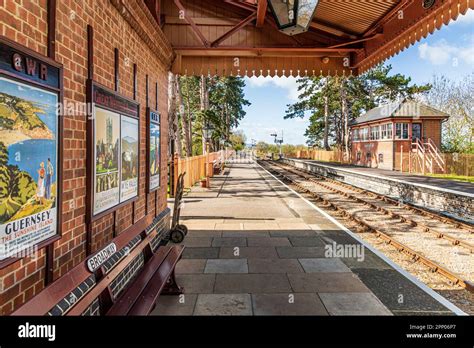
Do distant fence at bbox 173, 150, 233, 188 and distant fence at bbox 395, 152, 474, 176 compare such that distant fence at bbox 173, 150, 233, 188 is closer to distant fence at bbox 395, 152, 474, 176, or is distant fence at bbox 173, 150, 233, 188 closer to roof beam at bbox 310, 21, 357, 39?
roof beam at bbox 310, 21, 357, 39

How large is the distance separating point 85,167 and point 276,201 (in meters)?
11.0

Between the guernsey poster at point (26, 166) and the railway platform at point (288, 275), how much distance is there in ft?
7.16

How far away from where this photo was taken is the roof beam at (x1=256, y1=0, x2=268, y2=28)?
6.63m

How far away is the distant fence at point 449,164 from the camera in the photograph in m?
26.0

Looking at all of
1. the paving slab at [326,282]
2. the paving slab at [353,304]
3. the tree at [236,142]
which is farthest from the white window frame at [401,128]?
the tree at [236,142]

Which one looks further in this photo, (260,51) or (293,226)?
(293,226)

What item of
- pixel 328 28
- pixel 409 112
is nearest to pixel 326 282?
pixel 328 28

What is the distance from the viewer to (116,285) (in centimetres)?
409

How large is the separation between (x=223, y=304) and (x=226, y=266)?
1510mm

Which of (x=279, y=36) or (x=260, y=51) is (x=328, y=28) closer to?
(x=279, y=36)

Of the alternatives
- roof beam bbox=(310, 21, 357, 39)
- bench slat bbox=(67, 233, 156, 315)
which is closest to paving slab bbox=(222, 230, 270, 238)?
bench slat bbox=(67, 233, 156, 315)

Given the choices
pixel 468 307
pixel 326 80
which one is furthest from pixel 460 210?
pixel 326 80
